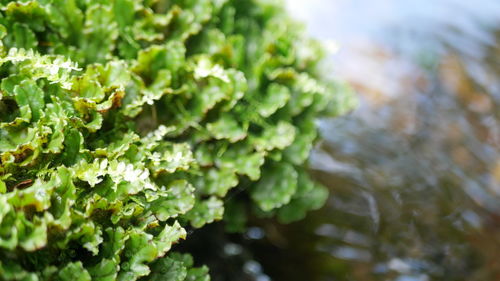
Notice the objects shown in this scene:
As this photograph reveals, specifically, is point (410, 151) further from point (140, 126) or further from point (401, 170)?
point (140, 126)

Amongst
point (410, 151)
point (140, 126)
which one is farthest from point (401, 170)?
point (140, 126)

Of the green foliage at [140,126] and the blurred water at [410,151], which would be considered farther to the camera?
the blurred water at [410,151]

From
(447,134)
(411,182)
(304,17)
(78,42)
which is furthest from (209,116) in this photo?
(304,17)

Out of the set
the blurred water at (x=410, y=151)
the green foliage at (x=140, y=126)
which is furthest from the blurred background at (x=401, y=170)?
the green foliage at (x=140, y=126)

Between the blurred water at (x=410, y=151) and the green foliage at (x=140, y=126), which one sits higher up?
the blurred water at (x=410, y=151)

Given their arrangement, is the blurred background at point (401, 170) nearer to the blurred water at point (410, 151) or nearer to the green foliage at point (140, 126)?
the blurred water at point (410, 151)

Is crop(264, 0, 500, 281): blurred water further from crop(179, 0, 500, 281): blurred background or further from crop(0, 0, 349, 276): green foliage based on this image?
crop(0, 0, 349, 276): green foliage

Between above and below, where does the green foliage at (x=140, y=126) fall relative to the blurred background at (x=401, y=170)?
below
